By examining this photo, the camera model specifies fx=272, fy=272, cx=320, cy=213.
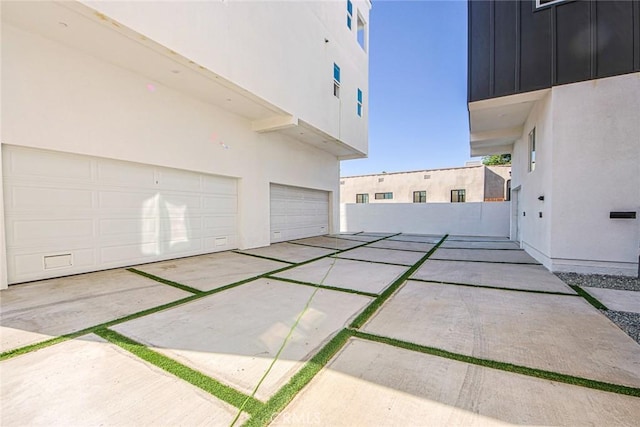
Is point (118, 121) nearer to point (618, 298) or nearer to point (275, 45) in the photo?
point (275, 45)

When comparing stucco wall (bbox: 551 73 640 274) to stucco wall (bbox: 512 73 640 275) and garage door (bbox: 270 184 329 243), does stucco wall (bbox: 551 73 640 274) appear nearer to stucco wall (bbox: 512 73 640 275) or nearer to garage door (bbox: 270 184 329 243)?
stucco wall (bbox: 512 73 640 275)

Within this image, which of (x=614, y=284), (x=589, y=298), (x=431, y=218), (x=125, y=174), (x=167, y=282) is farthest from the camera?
(x=431, y=218)

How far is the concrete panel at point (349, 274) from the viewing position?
4.32 metres

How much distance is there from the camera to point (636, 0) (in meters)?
4.53

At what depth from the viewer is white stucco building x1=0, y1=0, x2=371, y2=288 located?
3.87m

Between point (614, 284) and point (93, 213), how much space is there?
871cm

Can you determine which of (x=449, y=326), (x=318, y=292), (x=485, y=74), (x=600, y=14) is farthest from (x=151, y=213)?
(x=600, y=14)

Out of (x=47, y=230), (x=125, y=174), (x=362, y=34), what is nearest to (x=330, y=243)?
(x=125, y=174)

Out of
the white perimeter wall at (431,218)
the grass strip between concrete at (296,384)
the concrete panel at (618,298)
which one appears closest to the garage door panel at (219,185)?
the grass strip between concrete at (296,384)

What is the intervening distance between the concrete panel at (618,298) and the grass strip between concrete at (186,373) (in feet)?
14.2

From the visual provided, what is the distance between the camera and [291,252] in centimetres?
735

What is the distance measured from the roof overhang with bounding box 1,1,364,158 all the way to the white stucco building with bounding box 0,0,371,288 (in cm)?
2

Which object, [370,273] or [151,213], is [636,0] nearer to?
[370,273]

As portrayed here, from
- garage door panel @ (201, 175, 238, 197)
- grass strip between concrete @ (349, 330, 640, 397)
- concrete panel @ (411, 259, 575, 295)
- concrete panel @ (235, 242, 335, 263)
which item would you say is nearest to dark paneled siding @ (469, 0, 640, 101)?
concrete panel @ (411, 259, 575, 295)
